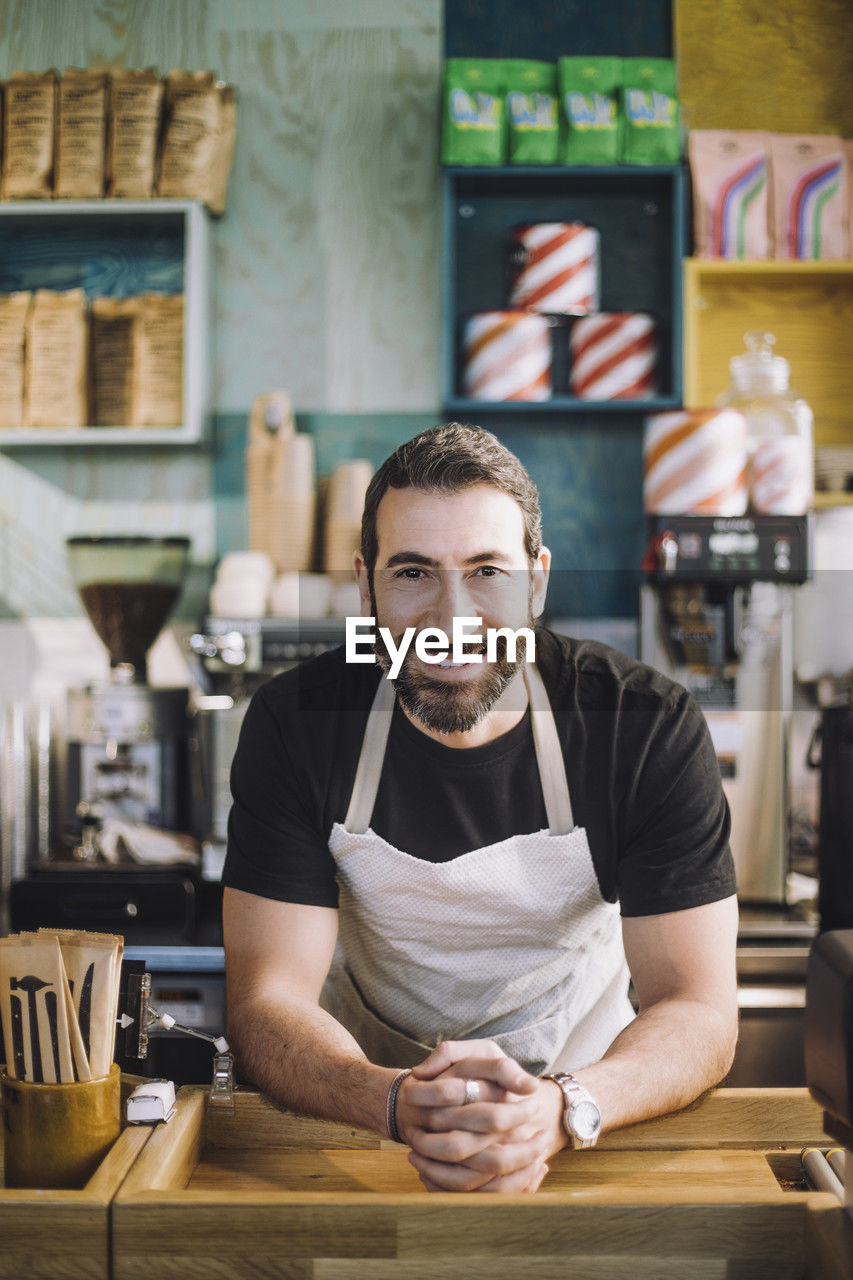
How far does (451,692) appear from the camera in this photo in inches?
58.1

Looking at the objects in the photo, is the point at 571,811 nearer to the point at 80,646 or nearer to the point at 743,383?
the point at 743,383

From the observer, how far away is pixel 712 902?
54.7 inches

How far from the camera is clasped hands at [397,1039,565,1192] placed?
3.17 ft

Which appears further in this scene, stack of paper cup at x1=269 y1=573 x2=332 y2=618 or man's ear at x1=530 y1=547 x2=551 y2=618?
stack of paper cup at x1=269 y1=573 x2=332 y2=618

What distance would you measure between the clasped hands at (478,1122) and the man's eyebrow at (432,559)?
57 centimetres

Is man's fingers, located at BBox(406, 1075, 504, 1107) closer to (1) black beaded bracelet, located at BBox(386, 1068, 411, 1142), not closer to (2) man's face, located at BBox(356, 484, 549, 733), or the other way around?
(1) black beaded bracelet, located at BBox(386, 1068, 411, 1142)

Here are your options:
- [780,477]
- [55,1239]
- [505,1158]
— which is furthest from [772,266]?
[55,1239]

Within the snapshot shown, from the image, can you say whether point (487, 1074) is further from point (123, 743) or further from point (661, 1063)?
point (123, 743)

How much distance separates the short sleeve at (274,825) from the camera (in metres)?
1.46

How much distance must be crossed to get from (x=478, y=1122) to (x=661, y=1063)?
0.27 meters

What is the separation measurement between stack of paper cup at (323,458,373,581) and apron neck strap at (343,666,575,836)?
123cm

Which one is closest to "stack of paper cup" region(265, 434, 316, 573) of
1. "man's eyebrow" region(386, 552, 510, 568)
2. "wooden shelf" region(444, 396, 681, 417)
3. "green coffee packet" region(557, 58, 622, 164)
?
"wooden shelf" region(444, 396, 681, 417)

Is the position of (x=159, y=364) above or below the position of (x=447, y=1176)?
above

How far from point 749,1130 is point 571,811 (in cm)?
52
